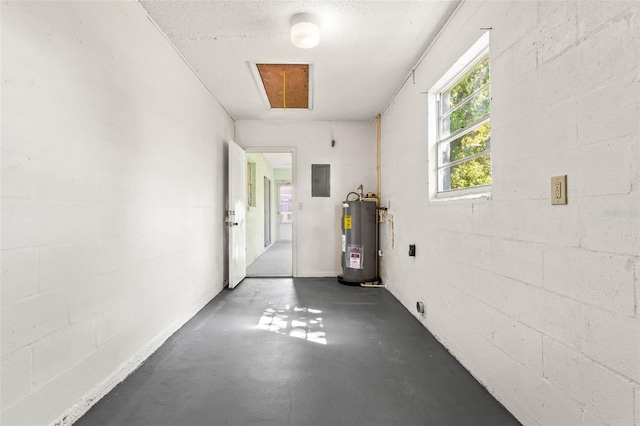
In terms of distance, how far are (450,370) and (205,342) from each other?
5.75 ft

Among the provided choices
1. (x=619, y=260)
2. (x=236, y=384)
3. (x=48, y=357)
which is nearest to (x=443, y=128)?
(x=619, y=260)

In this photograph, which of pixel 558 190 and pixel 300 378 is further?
pixel 300 378

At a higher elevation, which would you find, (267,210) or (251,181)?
(251,181)

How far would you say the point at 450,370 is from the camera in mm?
1950

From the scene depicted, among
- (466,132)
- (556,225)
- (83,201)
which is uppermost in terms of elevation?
(466,132)

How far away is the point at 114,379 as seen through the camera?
5.81ft

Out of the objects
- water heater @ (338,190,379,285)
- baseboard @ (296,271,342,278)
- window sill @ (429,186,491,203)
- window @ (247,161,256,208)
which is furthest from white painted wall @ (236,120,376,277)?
window sill @ (429,186,491,203)

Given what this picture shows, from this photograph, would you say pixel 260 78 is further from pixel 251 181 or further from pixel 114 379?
pixel 251 181

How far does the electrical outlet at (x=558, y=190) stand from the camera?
1.22 meters

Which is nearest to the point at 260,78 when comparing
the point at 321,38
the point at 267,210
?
the point at 321,38

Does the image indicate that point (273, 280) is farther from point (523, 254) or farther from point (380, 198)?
point (523, 254)

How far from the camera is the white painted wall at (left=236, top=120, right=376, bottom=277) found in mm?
4668

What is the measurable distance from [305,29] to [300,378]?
232 cm

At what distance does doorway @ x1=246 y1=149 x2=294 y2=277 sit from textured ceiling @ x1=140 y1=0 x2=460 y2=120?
167 centimetres
